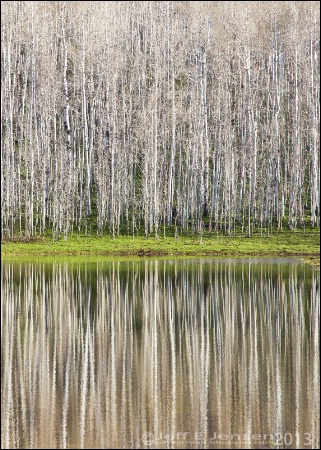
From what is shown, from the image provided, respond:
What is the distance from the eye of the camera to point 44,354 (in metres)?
16.1

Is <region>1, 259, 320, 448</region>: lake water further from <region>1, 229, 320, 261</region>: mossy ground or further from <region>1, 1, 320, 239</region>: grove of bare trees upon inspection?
<region>1, 1, 320, 239</region>: grove of bare trees

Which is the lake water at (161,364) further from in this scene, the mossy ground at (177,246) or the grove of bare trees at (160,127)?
the grove of bare trees at (160,127)

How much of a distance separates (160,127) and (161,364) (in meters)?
41.4

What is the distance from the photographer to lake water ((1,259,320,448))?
36.0ft

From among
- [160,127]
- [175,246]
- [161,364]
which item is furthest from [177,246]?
[161,364]

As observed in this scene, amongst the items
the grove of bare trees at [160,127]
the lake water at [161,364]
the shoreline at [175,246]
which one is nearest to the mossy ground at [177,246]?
the shoreline at [175,246]

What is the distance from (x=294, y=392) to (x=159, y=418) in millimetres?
2514

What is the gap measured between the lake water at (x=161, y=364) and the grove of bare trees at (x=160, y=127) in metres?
20.8

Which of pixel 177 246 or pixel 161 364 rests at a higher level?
pixel 177 246

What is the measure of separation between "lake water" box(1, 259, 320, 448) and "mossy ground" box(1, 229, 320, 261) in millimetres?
12438

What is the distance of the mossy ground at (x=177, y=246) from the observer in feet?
133

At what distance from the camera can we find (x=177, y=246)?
43062 millimetres

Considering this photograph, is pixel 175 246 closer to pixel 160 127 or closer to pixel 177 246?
pixel 177 246

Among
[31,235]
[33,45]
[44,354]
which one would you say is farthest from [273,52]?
[44,354]
